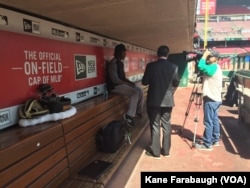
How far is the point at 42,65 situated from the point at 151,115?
1.80 metres

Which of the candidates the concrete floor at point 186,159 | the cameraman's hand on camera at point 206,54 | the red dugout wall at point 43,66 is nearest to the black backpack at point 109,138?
the concrete floor at point 186,159

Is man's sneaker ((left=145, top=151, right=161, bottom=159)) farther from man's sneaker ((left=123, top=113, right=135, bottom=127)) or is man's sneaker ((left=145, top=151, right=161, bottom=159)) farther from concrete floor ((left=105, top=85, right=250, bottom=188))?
man's sneaker ((left=123, top=113, right=135, bottom=127))

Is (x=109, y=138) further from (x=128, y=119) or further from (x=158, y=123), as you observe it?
(x=128, y=119)

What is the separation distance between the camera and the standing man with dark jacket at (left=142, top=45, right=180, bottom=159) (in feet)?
13.6

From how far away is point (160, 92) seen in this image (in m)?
4.15

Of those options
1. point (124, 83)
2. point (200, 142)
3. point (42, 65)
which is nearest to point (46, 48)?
point (42, 65)

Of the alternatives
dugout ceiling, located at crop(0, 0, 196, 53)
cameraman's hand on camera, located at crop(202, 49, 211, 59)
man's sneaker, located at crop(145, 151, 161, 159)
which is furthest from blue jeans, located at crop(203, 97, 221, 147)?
dugout ceiling, located at crop(0, 0, 196, 53)

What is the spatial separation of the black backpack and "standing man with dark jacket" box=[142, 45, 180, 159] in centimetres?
59

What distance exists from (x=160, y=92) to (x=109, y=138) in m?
1.02

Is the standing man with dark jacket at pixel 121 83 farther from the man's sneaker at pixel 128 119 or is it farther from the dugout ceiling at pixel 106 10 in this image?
the dugout ceiling at pixel 106 10

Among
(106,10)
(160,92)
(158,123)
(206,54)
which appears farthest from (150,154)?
(106,10)

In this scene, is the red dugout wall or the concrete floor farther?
the concrete floor

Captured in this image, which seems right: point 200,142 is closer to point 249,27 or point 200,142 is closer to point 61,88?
point 61,88

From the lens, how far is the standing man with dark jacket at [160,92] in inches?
164
